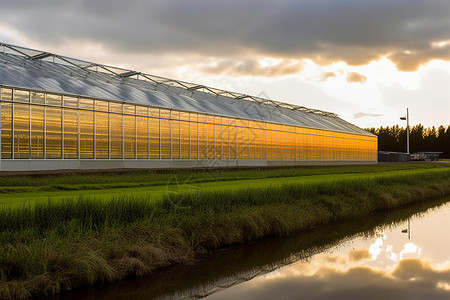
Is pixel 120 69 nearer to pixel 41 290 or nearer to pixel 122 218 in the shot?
pixel 122 218

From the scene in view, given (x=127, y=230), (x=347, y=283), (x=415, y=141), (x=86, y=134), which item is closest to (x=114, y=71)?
(x=86, y=134)

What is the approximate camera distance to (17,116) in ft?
97.9

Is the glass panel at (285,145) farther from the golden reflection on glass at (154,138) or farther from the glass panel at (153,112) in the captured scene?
the golden reflection on glass at (154,138)

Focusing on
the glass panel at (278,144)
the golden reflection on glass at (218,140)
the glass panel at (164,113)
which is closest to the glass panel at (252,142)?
the glass panel at (278,144)

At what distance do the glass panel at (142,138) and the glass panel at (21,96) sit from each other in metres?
9.30

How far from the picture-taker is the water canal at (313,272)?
10.4m

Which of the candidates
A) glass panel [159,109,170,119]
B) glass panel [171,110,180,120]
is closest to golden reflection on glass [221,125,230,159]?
glass panel [171,110,180,120]

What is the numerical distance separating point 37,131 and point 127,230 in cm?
2096

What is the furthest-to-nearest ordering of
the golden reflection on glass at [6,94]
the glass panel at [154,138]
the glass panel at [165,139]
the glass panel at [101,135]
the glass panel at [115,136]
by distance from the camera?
the glass panel at [165,139]
the glass panel at [154,138]
the glass panel at [115,136]
the glass panel at [101,135]
the golden reflection on glass at [6,94]

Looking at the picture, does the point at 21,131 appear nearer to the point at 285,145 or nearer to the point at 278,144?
the point at 278,144

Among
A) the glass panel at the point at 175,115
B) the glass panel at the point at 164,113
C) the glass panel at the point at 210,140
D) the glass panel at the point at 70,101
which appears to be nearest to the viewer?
the glass panel at the point at 70,101

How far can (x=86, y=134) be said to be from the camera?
33.9 metres

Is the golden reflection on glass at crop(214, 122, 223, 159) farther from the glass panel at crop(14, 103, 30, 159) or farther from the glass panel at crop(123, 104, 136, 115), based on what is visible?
the glass panel at crop(14, 103, 30, 159)

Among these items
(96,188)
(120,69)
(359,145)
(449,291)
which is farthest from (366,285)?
(359,145)
